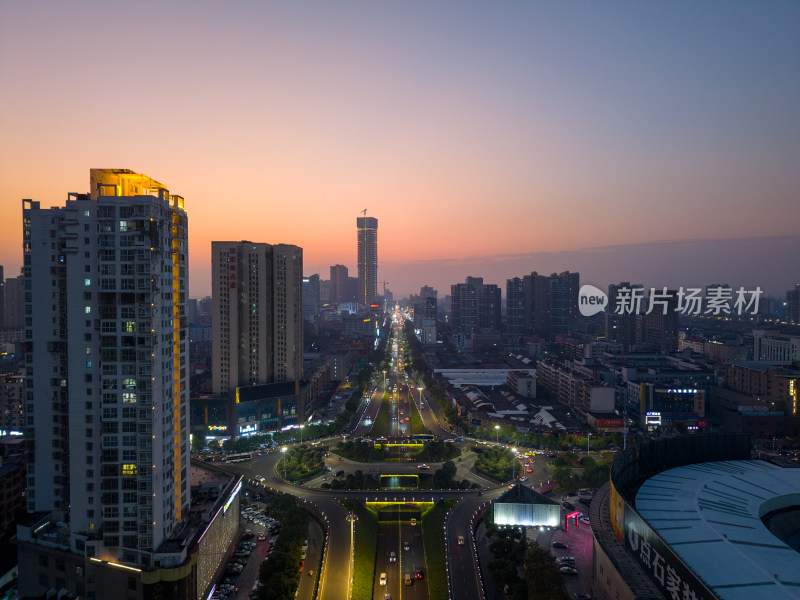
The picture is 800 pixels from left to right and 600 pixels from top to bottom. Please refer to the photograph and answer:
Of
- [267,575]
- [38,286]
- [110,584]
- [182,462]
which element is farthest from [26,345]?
[267,575]

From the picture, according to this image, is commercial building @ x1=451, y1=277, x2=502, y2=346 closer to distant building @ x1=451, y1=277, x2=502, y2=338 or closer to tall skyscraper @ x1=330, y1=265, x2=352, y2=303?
distant building @ x1=451, y1=277, x2=502, y2=338

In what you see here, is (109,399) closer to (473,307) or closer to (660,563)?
(660,563)

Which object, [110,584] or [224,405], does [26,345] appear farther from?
[224,405]

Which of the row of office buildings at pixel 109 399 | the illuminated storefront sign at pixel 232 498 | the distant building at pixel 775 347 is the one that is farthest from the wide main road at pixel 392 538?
the distant building at pixel 775 347

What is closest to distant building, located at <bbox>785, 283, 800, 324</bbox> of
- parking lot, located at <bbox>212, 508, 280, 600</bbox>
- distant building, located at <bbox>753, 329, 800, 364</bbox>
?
distant building, located at <bbox>753, 329, 800, 364</bbox>

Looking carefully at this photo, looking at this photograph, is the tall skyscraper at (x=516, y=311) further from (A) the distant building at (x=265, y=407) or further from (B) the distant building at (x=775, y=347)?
(A) the distant building at (x=265, y=407)
